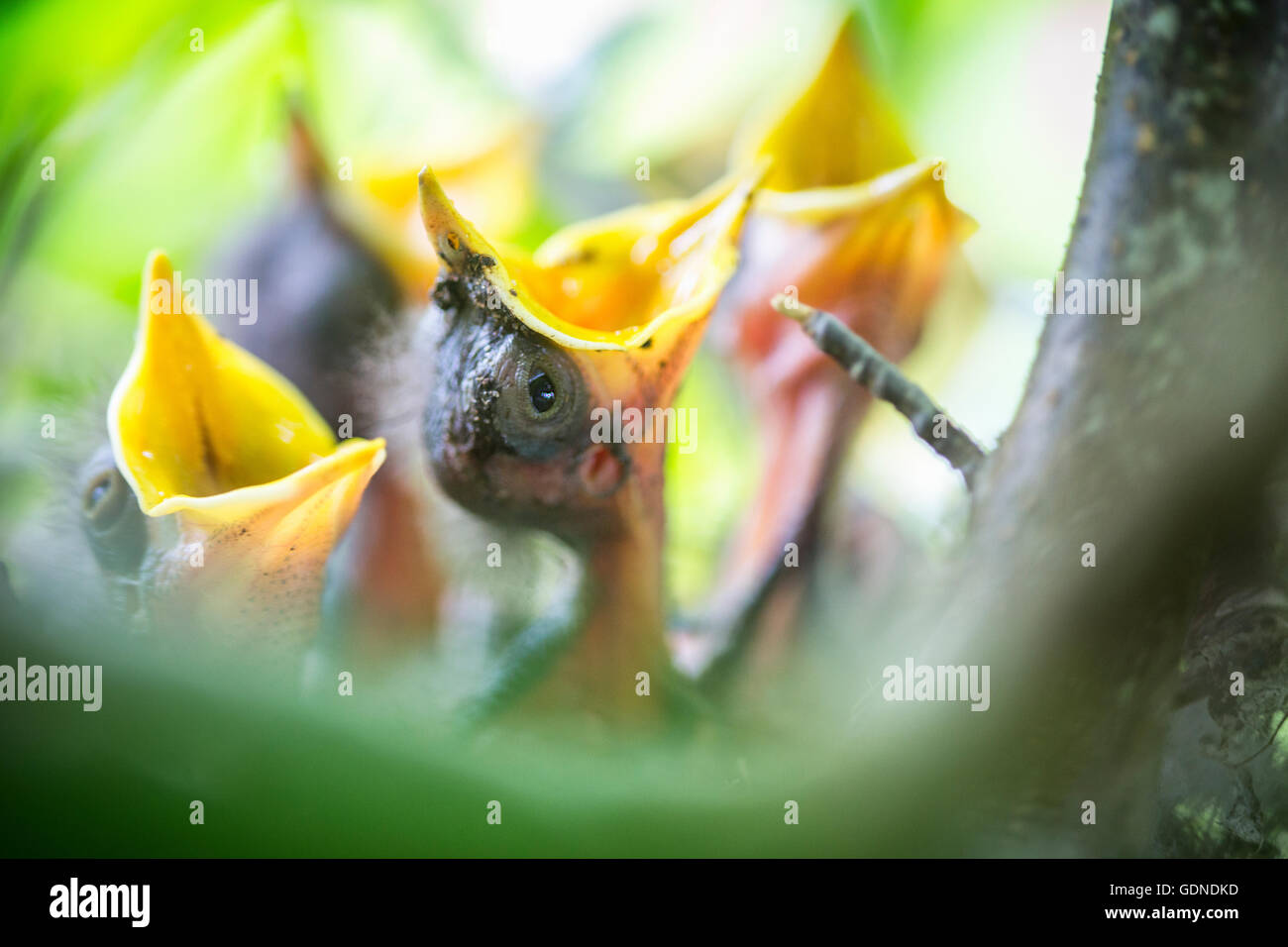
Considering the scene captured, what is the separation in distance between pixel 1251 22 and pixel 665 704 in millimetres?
291

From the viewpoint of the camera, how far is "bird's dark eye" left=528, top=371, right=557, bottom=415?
0.32 m

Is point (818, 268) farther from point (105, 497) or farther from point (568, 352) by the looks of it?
point (105, 497)

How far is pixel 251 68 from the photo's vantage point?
47 cm

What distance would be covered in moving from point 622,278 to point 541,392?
6cm

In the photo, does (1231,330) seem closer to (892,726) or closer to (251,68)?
(892,726)

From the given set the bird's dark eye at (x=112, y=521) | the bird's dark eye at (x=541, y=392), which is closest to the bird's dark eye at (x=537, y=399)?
the bird's dark eye at (x=541, y=392)

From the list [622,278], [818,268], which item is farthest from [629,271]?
[818,268]

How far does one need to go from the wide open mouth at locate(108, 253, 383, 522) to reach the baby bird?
41mm

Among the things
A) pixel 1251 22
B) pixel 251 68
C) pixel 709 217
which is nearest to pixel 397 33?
pixel 251 68

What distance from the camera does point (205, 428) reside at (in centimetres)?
34

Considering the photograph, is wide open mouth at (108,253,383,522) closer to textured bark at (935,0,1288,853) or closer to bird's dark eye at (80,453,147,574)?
bird's dark eye at (80,453,147,574)

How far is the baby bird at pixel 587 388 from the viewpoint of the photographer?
308 mm

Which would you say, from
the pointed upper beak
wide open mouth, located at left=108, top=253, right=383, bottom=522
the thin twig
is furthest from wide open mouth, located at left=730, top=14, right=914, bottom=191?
wide open mouth, located at left=108, top=253, right=383, bottom=522
